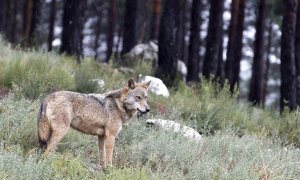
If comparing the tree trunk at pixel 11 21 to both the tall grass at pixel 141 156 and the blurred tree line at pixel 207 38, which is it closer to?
the blurred tree line at pixel 207 38

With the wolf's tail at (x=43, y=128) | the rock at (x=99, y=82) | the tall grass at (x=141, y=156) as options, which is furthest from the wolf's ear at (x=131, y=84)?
the rock at (x=99, y=82)

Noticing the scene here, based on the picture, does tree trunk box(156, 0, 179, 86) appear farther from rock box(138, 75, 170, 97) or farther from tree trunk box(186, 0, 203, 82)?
tree trunk box(186, 0, 203, 82)

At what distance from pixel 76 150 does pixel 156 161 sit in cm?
110

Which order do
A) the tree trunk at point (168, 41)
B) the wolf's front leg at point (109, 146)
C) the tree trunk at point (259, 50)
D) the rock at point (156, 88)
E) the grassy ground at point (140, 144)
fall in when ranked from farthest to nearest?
the tree trunk at point (259, 50) → the tree trunk at point (168, 41) → the rock at point (156, 88) → the wolf's front leg at point (109, 146) → the grassy ground at point (140, 144)

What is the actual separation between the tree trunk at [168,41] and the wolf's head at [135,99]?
8.72 metres

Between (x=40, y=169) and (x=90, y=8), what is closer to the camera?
(x=40, y=169)

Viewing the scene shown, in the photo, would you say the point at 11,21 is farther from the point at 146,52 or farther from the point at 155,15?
the point at 146,52

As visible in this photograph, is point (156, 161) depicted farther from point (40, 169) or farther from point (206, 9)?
point (206, 9)

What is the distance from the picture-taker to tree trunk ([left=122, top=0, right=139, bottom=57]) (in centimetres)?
2347

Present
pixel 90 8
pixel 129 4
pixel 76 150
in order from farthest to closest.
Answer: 1. pixel 90 8
2. pixel 129 4
3. pixel 76 150

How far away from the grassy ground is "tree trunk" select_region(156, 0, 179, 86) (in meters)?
3.92

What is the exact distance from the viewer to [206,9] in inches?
1478

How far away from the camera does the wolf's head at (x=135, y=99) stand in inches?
289

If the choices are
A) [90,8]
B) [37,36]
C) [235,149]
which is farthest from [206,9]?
[235,149]
